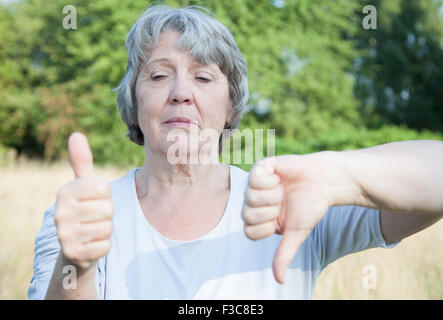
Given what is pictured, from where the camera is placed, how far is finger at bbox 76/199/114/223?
0.95 meters

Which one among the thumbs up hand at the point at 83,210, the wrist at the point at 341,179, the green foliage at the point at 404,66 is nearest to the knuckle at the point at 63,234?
the thumbs up hand at the point at 83,210

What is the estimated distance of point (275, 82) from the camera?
12344mm

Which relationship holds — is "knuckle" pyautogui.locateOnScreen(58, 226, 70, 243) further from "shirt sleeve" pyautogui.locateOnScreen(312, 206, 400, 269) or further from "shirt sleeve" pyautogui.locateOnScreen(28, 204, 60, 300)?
"shirt sleeve" pyautogui.locateOnScreen(312, 206, 400, 269)

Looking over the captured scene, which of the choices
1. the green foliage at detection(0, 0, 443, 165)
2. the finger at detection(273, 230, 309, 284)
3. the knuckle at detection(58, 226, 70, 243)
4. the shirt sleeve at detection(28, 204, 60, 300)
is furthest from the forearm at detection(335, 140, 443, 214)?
the green foliage at detection(0, 0, 443, 165)

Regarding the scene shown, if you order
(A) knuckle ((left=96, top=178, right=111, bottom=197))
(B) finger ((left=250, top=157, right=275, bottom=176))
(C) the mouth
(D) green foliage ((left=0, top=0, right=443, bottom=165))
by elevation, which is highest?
(D) green foliage ((left=0, top=0, right=443, bottom=165))

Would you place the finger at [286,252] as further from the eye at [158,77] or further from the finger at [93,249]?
the eye at [158,77]

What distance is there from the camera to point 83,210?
0.95 meters

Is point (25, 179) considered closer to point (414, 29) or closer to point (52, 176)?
point (52, 176)

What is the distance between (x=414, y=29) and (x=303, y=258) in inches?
956

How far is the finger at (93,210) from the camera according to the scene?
37.2 inches

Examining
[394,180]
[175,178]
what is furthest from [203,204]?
[394,180]

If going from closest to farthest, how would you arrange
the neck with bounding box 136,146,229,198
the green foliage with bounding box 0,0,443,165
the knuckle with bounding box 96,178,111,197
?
1. the knuckle with bounding box 96,178,111,197
2. the neck with bounding box 136,146,229,198
3. the green foliage with bounding box 0,0,443,165
